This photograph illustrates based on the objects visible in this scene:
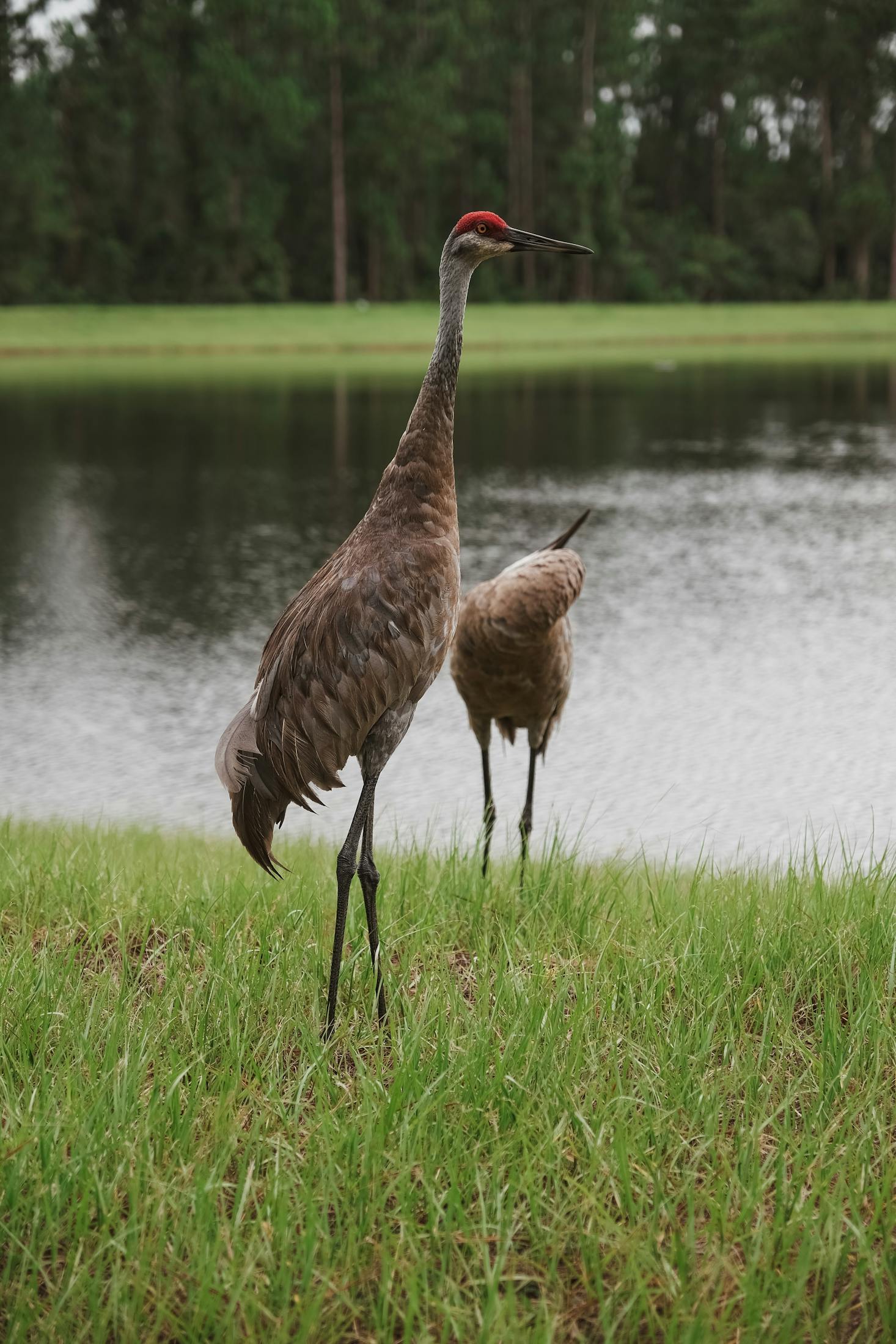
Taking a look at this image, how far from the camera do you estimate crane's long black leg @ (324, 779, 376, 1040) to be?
3.10 meters

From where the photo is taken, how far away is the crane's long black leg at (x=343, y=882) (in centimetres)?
310

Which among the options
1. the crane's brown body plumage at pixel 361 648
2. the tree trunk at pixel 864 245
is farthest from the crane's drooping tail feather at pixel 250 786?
the tree trunk at pixel 864 245

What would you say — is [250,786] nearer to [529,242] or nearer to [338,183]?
[529,242]

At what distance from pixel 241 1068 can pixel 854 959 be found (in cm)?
151

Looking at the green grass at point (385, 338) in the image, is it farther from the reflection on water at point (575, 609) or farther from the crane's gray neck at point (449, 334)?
the crane's gray neck at point (449, 334)

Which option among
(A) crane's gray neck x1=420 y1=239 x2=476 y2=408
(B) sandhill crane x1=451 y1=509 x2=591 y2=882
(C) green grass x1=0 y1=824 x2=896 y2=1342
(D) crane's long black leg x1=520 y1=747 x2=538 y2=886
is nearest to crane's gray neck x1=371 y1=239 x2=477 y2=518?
(A) crane's gray neck x1=420 y1=239 x2=476 y2=408

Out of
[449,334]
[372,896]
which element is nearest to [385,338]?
[449,334]

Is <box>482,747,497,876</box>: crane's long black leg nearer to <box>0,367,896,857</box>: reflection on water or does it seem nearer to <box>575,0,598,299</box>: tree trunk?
<box>0,367,896,857</box>: reflection on water

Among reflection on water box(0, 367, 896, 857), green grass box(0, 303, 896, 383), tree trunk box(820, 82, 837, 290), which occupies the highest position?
tree trunk box(820, 82, 837, 290)

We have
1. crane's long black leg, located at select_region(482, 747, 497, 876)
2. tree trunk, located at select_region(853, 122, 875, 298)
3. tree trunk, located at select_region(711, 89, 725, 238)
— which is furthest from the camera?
tree trunk, located at select_region(711, 89, 725, 238)

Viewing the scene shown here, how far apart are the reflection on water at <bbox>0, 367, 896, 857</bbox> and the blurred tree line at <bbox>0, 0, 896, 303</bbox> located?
23.2 meters

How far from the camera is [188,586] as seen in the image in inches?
419

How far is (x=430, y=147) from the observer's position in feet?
148

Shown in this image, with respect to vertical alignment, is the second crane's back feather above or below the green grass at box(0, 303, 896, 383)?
below
